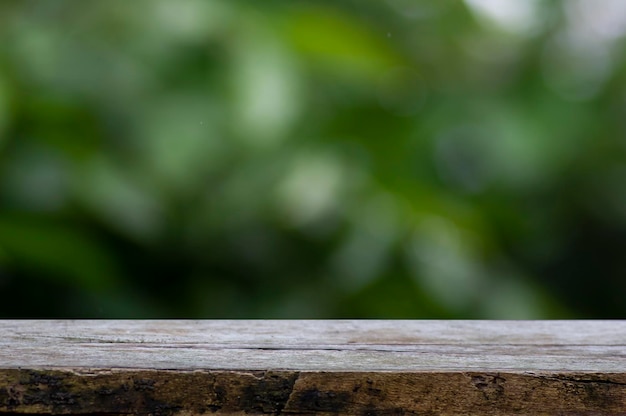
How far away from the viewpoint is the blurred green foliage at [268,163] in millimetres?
1040

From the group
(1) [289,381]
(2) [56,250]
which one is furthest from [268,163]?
(1) [289,381]

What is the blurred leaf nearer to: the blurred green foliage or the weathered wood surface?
the blurred green foliage

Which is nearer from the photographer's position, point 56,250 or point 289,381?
point 289,381

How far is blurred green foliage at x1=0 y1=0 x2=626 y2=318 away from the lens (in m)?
1.04

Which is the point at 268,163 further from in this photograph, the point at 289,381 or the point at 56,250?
the point at 289,381

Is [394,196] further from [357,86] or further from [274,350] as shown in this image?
[274,350]

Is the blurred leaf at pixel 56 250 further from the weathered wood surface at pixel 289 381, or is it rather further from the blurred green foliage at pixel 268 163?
the weathered wood surface at pixel 289 381

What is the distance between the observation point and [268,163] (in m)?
1.07

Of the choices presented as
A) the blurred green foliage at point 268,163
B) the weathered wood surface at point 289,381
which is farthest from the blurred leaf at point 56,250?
the weathered wood surface at point 289,381

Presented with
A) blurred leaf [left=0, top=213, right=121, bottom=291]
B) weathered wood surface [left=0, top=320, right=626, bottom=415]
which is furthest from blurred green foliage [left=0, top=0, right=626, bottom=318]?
weathered wood surface [left=0, top=320, right=626, bottom=415]

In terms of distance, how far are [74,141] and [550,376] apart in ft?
2.66

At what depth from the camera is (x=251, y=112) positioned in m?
0.96

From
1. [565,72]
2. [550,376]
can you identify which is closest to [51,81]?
[565,72]

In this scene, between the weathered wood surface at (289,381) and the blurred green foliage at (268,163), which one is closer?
the weathered wood surface at (289,381)
